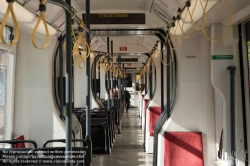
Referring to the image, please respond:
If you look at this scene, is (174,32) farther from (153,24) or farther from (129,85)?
(129,85)

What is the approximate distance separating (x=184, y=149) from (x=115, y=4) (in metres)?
2.36

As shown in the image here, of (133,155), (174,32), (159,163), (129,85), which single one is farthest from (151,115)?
(129,85)

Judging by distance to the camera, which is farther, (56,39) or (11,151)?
(56,39)

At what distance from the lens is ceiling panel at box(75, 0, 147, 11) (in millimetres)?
4074

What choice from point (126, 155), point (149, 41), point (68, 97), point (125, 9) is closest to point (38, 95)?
point (125, 9)

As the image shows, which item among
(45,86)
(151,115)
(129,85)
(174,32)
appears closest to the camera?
(174,32)

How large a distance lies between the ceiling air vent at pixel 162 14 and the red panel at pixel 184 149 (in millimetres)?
1627

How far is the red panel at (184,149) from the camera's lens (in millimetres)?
3682

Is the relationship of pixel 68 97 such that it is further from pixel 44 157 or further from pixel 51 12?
pixel 51 12

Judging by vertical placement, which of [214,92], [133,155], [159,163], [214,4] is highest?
[214,4]

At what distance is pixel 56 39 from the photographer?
13.5 ft

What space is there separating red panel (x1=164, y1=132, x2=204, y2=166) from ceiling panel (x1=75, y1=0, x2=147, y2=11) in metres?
2.02

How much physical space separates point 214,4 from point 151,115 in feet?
14.1

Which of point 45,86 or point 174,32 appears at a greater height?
point 174,32
